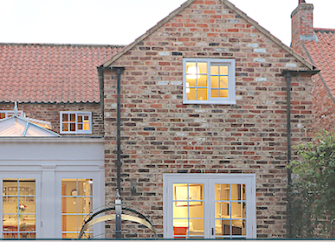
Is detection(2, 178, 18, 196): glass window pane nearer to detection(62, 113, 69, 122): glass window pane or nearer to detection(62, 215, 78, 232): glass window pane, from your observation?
detection(62, 215, 78, 232): glass window pane

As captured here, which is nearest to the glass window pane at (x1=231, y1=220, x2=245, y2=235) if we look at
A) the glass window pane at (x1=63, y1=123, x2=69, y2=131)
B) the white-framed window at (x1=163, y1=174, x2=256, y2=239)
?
the white-framed window at (x1=163, y1=174, x2=256, y2=239)

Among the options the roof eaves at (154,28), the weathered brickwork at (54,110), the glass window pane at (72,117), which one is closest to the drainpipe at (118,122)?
the roof eaves at (154,28)

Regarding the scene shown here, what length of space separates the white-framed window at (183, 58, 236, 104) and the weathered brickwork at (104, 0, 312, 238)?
0.15m

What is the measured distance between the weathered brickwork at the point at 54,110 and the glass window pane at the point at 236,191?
10.2 metres

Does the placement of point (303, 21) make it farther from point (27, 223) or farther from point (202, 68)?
point (27, 223)

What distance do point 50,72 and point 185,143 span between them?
12580 millimetres

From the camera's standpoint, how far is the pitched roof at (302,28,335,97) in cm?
1617

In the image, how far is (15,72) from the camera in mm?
20594

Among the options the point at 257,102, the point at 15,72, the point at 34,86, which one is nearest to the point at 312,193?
the point at 257,102

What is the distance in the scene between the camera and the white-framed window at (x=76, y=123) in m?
19.3

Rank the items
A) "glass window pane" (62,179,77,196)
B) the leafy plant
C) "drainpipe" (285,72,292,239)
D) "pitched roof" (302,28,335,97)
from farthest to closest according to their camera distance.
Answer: "pitched roof" (302,28,335,97)
"glass window pane" (62,179,77,196)
"drainpipe" (285,72,292,239)
the leafy plant

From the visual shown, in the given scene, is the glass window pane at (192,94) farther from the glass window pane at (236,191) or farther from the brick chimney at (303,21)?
the brick chimney at (303,21)

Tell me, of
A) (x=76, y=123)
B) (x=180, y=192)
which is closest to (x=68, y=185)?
(x=180, y=192)

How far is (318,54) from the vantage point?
17.8 m
